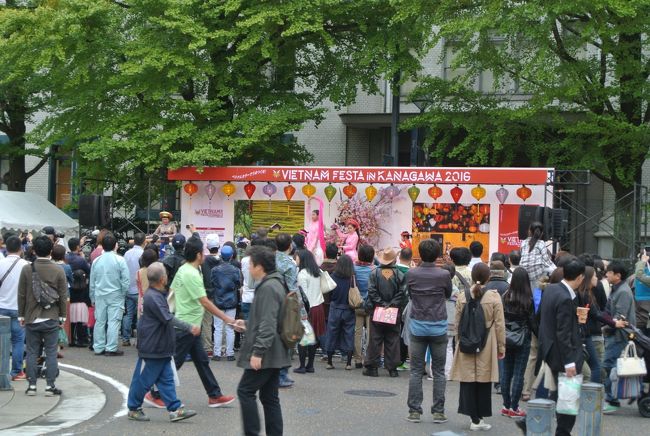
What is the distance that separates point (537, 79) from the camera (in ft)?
77.4

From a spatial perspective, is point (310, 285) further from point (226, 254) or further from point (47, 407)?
point (47, 407)

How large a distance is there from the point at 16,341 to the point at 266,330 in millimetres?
5597

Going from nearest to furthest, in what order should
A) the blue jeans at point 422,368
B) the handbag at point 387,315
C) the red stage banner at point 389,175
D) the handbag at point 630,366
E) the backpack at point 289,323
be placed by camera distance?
1. the backpack at point 289,323
2. the blue jeans at point 422,368
3. the handbag at point 630,366
4. the handbag at point 387,315
5. the red stage banner at point 389,175

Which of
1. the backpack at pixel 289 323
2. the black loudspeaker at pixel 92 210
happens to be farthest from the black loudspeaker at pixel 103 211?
the backpack at pixel 289 323

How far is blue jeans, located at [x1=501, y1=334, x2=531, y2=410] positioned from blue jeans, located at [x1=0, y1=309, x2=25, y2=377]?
617 centimetres

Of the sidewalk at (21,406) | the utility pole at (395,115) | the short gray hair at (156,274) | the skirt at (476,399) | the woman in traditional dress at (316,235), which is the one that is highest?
the utility pole at (395,115)

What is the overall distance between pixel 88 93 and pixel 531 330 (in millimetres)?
18422

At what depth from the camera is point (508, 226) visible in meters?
21.4

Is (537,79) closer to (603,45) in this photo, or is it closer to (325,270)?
(603,45)

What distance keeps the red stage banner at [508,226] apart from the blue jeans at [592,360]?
9.82 m

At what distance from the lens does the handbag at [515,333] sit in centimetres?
1091

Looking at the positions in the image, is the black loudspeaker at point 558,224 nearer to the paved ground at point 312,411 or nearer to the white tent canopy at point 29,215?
the paved ground at point 312,411

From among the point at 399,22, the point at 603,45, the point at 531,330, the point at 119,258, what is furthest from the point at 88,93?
the point at 531,330

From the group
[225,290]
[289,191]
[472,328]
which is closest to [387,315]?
[225,290]
